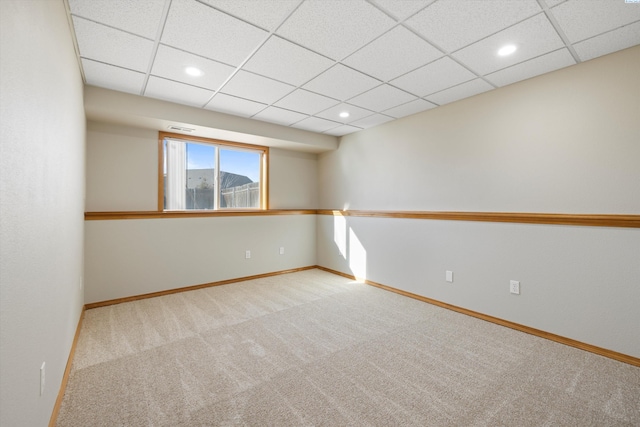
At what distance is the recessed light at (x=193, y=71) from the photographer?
2510 mm

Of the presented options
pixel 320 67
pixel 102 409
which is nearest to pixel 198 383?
pixel 102 409

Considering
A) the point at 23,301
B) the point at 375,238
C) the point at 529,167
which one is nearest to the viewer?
the point at 23,301

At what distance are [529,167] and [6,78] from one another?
3.55 m

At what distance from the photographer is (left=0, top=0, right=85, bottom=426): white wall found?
0.90 metres

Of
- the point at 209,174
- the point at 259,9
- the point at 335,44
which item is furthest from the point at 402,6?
the point at 209,174

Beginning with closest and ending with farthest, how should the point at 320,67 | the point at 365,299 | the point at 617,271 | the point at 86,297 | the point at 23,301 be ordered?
the point at 23,301 < the point at 617,271 < the point at 320,67 < the point at 86,297 < the point at 365,299

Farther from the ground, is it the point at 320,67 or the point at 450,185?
the point at 320,67

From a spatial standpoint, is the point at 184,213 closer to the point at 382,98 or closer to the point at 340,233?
the point at 340,233

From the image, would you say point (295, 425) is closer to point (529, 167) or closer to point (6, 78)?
point (6, 78)

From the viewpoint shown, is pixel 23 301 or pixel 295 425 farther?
pixel 295 425

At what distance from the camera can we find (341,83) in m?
2.81

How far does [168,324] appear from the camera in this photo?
2799mm

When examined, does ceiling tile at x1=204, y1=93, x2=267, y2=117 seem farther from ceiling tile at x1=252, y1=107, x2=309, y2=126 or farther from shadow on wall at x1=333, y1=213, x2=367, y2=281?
shadow on wall at x1=333, y1=213, x2=367, y2=281

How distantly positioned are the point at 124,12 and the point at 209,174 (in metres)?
2.68
